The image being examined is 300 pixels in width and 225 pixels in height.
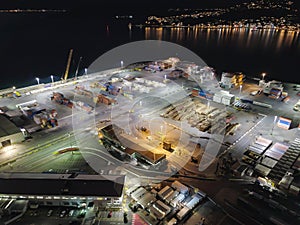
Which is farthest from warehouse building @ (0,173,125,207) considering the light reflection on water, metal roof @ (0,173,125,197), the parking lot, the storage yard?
the light reflection on water

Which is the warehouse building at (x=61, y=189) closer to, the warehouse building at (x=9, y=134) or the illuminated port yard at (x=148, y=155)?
the illuminated port yard at (x=148, y=155)

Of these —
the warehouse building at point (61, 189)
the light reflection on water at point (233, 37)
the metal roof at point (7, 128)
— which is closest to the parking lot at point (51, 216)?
the warehouse building at point (61, 189)

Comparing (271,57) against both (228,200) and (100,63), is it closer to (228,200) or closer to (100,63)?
(100,63)

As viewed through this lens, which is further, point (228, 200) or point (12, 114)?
point (12, 114)

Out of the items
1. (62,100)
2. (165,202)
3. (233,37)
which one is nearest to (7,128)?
(62,100)

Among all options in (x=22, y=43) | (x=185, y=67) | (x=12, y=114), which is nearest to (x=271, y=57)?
(x=185, y=67)

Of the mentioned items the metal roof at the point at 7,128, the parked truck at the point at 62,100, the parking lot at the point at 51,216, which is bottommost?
the parking lot at the point at 51,216
